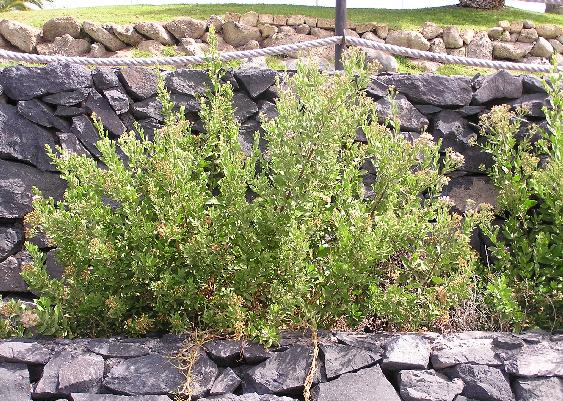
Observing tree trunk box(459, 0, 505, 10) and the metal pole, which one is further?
tree trunk box(459, 0, 505, 10)

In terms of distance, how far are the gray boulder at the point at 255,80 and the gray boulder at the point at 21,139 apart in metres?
1.11

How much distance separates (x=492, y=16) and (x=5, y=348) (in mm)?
8261

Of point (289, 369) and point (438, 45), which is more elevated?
point (438, 45)

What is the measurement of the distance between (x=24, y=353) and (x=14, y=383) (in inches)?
5.2

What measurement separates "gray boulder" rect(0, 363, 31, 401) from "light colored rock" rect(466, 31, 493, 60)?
21.8ft

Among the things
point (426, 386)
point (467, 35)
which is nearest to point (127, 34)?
point (467, 35)

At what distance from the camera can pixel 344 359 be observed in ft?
9.49

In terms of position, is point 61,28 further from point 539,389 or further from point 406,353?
point 539,389

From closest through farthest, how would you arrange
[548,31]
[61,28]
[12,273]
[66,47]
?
[12,273] → [66,47] → [61,28] → [548,31]

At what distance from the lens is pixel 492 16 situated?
9.45 meters

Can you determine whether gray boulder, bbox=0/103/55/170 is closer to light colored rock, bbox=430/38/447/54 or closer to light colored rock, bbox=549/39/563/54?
light colored rock, bbox=430/38/447/54

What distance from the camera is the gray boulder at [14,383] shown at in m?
2.75

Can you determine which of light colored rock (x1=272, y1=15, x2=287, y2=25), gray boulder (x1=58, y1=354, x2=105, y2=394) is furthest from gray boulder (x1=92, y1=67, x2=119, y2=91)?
light colored rock (x1=272, y1=15, x2=287, y2=25)

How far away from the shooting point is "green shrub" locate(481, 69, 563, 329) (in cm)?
339
